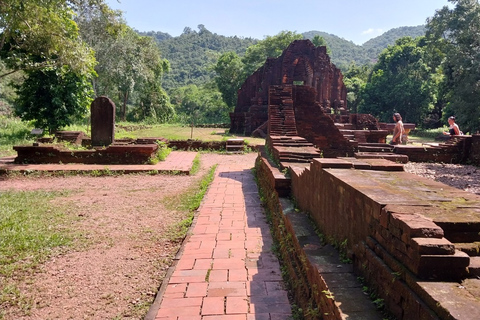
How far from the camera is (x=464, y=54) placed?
18.2m

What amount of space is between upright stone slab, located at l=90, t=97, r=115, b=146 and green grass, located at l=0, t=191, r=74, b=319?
4747 millimetres

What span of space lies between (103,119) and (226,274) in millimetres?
8709

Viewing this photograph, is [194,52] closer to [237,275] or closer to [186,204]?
[186,204]

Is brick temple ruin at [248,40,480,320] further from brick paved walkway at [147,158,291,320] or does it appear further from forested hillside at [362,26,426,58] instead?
forested hillside at [362,26,426,58]

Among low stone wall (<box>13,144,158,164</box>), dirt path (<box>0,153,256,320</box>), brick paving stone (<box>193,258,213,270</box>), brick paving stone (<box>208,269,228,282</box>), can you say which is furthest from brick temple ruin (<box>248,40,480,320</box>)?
low stone wall (<box>13,144,158,164</box>)

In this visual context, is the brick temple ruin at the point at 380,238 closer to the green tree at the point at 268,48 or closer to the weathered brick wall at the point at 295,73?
the weathered brick wall at the point at 295,73

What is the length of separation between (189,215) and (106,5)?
7.31 metres

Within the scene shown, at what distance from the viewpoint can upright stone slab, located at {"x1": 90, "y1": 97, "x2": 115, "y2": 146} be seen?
34.5ft

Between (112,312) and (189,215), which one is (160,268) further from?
(189,215)

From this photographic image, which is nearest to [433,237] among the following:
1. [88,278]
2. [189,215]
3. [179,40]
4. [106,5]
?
[88,278]

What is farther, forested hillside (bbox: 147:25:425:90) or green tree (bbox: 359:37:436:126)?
forested hillside (bbox: 147:25:425:90)

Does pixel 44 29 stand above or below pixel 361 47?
A: below

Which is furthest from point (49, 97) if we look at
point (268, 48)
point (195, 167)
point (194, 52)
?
point (194, 52)

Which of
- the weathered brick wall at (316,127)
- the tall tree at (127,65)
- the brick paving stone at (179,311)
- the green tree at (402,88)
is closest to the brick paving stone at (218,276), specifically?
the brick paving stone at (179,311)
